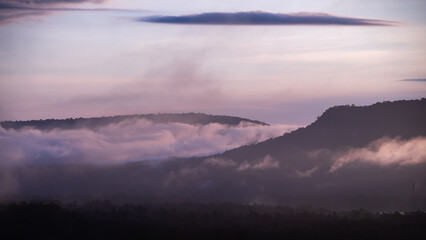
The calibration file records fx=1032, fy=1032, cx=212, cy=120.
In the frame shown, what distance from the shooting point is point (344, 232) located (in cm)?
14800

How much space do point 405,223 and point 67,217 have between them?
51.2 m

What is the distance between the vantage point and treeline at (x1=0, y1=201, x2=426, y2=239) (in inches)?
5802

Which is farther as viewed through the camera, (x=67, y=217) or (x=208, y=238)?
(x=67, y=217)

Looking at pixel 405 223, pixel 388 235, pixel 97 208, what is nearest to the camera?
pixel 388 235

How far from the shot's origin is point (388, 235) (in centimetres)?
14512

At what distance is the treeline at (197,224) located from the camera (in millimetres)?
147375

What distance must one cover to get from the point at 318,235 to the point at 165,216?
28.5 meters

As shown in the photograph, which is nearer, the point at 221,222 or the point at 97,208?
the point at 221,222

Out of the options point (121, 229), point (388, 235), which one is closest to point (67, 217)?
point (121, 229)

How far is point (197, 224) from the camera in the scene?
156375mm

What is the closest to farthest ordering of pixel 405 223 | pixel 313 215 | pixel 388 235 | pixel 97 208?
pixel 388 235 < pixel 405 223 < pixel 313 215 < pixel 97 208

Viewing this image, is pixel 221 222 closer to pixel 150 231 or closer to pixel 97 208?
pixel 150 231

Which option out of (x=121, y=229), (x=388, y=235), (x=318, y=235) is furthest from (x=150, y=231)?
(x=388, y=235)

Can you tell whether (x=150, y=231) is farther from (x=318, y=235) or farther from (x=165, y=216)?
(x=318, y=235)
